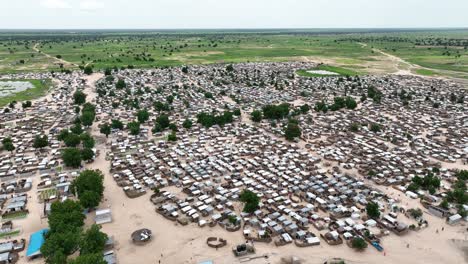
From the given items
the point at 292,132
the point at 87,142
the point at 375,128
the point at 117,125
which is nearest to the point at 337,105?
the point at 375,128

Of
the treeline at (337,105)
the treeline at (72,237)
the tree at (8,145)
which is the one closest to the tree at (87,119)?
the tree at (8,145)

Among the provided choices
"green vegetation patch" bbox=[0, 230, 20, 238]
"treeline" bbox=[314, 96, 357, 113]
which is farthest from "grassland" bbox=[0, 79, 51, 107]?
"treeline" bbox=[314, 96, 357, 113]

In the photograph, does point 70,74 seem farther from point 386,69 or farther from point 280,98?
point 386,69

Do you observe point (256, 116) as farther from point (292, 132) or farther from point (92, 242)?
point (92, 242)

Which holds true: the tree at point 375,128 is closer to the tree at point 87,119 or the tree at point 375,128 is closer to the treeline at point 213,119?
the treeline at point 213,119

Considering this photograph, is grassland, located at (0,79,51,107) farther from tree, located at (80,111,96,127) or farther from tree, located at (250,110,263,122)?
tree, located at (250,110,263,122)
